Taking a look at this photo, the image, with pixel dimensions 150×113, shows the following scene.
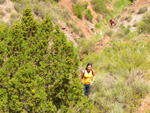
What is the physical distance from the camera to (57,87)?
16.2 feet

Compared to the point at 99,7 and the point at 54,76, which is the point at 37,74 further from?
the point at 99,7

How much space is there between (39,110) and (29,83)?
76cm

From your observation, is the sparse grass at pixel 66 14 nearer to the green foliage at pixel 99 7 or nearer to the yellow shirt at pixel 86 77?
the green foliage at pixel 99 7

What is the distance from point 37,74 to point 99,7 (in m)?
21.7

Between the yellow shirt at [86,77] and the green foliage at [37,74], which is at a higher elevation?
the green foliage at [37,74]

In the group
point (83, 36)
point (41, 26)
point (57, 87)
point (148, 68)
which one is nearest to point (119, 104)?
point (57, 87)

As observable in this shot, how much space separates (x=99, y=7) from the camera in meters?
24.9

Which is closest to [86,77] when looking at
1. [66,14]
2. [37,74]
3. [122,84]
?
[122,84]

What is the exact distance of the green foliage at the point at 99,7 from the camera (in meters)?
24.7

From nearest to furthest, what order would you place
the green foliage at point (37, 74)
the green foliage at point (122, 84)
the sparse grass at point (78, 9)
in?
the green foliage at point (37, 74) < the green foliage at point (122, 84) < the sparse grass at point (78, 9)

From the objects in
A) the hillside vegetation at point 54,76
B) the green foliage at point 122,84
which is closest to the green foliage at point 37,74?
the hillside vegetation at point 54,76

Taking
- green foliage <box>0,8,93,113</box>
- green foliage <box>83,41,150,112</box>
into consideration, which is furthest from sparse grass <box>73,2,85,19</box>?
green foliage <box>0,8,93,113</box>

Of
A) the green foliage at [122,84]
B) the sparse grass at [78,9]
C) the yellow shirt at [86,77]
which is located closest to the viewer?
the green foliage at [122,84]

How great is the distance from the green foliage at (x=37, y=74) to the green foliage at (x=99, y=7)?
1909cm
